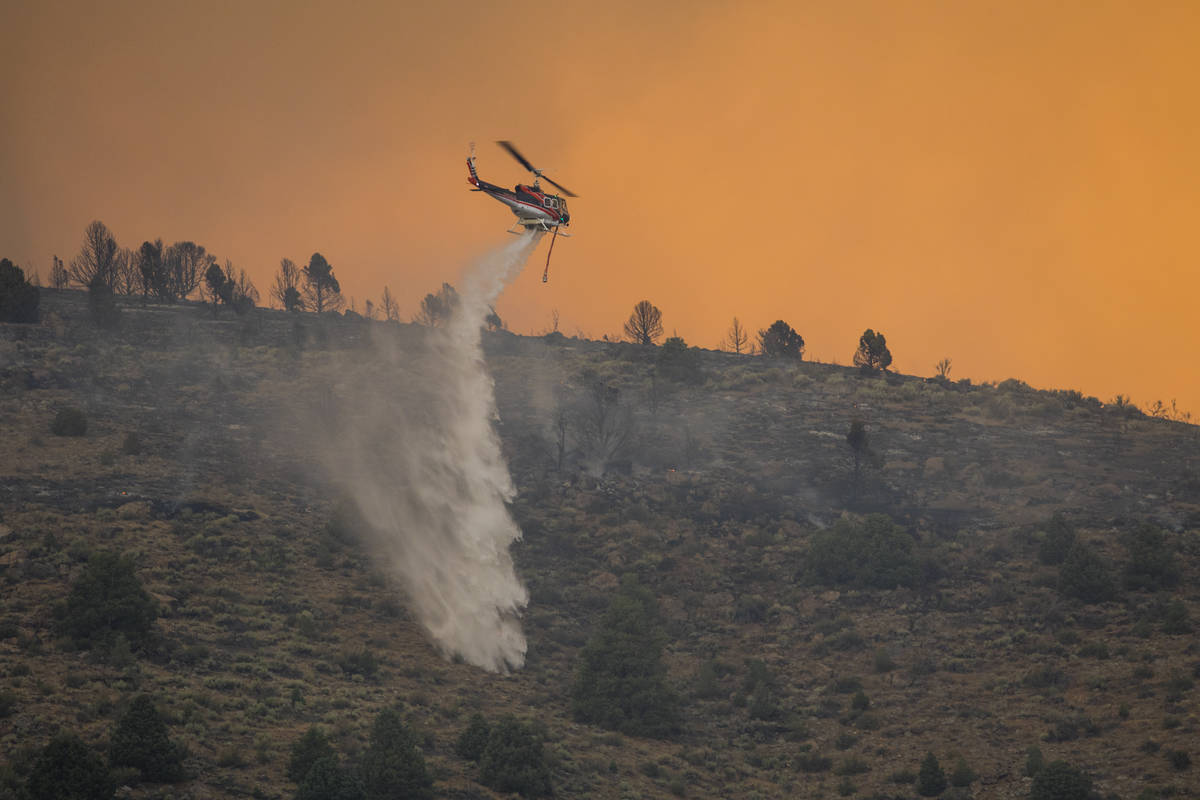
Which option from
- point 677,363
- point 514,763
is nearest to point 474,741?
point 514,763

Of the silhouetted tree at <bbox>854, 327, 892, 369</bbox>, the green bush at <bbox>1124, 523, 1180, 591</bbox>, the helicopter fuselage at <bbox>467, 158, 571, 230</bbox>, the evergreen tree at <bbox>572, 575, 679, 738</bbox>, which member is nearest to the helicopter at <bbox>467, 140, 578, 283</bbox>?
the helicopter fuselage at <bbox>467, 158, 571, 230</bbox>

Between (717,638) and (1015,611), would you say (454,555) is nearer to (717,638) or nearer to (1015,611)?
(717,638)

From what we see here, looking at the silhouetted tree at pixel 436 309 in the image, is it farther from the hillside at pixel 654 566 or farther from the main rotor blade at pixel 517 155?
the main rotor blade at pixel 517 155

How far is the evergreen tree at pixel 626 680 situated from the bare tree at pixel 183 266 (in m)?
97.2

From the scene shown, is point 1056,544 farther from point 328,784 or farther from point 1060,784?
point 328,784

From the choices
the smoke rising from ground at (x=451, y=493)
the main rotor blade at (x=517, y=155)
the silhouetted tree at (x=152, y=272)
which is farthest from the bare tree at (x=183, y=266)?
the main rotor blade at (x=517, y=155)

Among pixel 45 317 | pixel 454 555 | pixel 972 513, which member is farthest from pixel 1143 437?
pixel 45 317

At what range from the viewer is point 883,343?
416ft

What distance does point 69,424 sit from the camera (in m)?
84.5

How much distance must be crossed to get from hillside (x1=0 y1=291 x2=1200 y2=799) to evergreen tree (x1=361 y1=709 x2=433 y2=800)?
2.63 metres

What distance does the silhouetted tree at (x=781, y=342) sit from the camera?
5477 inches

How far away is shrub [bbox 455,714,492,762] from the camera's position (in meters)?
49.7

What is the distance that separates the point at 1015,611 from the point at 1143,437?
41.2 metres

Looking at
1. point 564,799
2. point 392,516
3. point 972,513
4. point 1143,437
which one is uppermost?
point 1143,437
